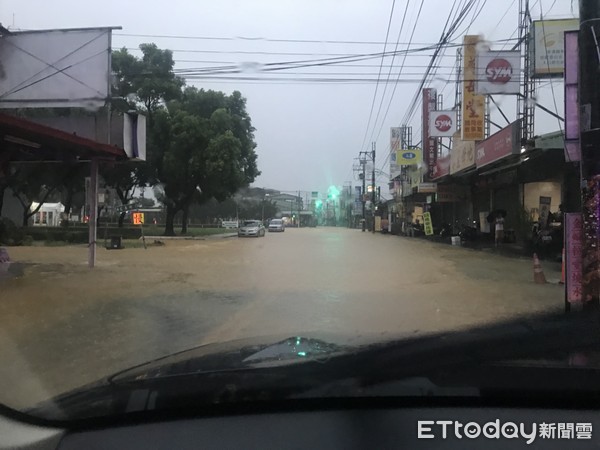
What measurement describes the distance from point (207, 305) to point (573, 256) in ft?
18.4

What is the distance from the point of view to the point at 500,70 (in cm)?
1572

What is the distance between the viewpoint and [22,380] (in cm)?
466

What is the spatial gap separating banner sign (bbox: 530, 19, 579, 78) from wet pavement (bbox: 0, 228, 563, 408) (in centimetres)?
555

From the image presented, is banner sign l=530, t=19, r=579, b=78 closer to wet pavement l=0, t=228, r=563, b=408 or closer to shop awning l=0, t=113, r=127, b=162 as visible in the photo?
wet pavement l=0, t=228, r=563, b=408

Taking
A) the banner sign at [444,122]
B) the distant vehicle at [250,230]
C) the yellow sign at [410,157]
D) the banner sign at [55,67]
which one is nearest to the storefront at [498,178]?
the banner sign at [444,122]

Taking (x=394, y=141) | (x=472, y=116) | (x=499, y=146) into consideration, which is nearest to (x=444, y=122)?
(x=472, y=116)

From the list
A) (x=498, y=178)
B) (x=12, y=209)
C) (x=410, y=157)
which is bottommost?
(x=12, y=209)

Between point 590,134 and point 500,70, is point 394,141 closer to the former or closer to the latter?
point 500,70

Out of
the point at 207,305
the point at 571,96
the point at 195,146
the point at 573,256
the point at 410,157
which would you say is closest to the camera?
the point at 571,96

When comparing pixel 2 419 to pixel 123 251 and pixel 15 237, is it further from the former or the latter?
pixel 15 237

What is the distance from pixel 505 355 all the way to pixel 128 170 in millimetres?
23294

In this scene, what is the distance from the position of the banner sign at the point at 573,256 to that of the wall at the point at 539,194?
47.8 feet

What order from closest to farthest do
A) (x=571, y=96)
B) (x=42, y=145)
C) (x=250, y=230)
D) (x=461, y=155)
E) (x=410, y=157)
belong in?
(x=571, y=96) → (x=42, y=145) → (x=461, y=155) → (x=410, y=157) → (x=250, y=230)

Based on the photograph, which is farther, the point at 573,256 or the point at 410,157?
the point at 410,157
